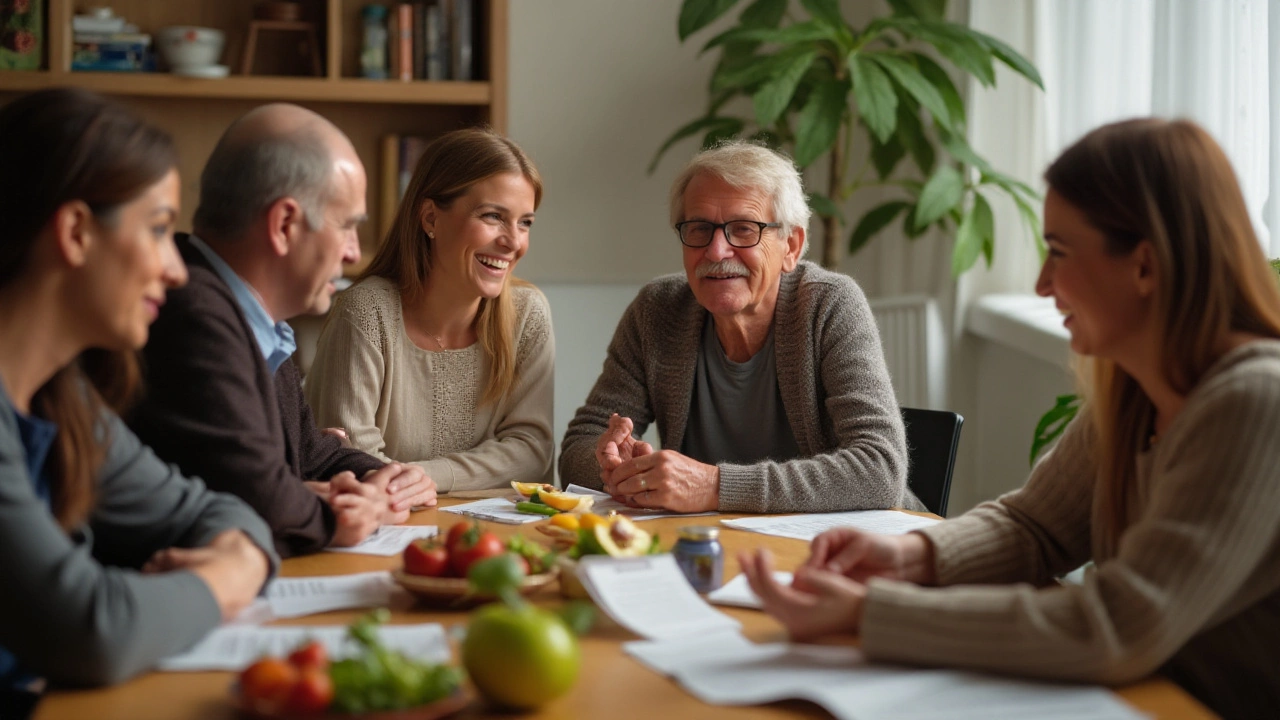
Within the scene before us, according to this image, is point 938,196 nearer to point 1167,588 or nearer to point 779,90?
point 779,90

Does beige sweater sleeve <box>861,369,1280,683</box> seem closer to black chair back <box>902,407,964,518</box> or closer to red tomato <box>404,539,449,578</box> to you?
red tomato <box>404,539,449,578</box>

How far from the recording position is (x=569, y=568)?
1.50 metres

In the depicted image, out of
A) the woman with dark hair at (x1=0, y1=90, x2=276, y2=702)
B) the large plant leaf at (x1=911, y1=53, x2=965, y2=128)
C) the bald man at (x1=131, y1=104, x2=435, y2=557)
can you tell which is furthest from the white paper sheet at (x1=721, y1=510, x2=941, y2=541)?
the large plant leaf at (x1=911, y1=53, x2=965, y2=128)

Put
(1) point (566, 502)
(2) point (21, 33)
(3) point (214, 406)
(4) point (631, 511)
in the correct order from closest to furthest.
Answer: (3) point (214, 406), (1) point (566, 502), (4) point (631, 511), (2) point (21, 33)

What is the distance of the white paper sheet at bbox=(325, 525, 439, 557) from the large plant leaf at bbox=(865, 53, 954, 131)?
7.11 ft

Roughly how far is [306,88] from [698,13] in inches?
49.8

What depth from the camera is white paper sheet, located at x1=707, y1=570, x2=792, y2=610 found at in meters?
1.51

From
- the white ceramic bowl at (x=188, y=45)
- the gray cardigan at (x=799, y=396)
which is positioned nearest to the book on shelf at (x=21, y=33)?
the white ceramic bowl at (x=188, y=45)

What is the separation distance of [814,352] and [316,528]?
1120 millimetres

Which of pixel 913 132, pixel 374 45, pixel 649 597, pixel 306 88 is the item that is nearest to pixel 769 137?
pixel 913 132

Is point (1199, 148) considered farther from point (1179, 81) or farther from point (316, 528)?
point (1179, 81)

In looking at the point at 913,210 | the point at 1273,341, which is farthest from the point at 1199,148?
the point at 913,210

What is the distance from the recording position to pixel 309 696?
3.45 feet

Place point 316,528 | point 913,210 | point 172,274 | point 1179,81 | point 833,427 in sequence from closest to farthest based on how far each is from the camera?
point 172,274, point 316,528, point 833,427, point 1179,81, point 913,210
